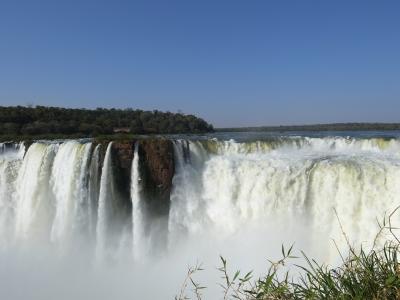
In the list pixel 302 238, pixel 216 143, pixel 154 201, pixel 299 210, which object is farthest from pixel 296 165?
pixel 154 201

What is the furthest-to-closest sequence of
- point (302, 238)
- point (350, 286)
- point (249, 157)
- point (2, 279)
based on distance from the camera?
point (249, 157) < point (2, 279) < point (302, 238) < point (350, 286)

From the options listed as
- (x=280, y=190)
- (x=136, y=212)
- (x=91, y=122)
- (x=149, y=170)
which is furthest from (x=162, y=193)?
(x=91, y=122)

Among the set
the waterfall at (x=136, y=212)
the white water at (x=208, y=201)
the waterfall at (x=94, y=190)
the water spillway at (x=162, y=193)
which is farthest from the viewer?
the waterfall at (x=94, y=190)

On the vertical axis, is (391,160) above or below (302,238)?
above

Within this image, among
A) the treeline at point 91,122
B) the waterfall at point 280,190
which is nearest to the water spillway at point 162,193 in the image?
the waterfall at point 280,190

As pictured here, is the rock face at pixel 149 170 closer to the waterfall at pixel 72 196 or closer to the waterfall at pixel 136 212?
the waterfall at pixel 136 212

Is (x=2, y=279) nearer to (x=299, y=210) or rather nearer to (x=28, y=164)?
Result: (x=28, y=164)

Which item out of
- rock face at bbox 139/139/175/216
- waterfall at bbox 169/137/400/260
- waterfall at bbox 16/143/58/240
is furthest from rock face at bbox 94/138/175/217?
waterfall at bbox 16/143/58/240

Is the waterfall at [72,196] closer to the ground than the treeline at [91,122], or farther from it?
closer to the ground
